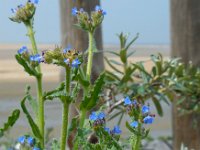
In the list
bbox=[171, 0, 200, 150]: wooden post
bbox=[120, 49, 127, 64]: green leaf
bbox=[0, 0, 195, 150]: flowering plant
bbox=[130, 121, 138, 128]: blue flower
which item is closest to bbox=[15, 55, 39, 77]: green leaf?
bbox=[0, 0, 195, 150]: flowering plant

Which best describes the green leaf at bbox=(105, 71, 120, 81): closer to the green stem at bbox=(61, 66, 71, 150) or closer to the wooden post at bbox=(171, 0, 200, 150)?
the wooden post at bbox=(171, 0, 200, 150)

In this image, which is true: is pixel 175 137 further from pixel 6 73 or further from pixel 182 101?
pixel 6 73

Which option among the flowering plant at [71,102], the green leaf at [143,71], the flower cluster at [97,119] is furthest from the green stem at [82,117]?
the green leaf at [143,71]

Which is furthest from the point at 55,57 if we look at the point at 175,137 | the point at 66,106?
the point at 175,137

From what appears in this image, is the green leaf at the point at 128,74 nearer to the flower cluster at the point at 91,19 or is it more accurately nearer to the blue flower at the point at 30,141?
Result: the flower cluster at the point at 91,19

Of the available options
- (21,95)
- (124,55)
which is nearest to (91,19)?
(124,55)

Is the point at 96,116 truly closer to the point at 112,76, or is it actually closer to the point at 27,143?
the point at 27,143
